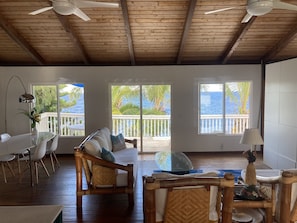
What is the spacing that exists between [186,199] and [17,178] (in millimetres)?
4117

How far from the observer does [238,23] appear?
17.2 feet

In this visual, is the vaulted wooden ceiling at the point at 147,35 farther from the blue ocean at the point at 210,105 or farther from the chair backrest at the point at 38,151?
the chair backrest at the point at 38,151

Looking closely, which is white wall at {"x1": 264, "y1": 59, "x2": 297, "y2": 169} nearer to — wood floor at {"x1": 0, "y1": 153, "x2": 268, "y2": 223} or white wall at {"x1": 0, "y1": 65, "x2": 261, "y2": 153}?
wood floor at {"x1": 0, "y1": 153, "x2": 268, "y2": 223}

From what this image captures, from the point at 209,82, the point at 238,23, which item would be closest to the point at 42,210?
the point at 238,23

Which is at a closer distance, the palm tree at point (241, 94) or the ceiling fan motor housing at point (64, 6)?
the ceiling fan motor housing at point (64, 6)

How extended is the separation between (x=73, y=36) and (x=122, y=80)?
1.95 meters

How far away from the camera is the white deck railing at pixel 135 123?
7188 millimetres

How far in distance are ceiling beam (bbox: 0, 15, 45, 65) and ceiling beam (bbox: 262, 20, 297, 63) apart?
5840 mm

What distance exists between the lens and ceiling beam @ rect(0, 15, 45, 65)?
5012 mm

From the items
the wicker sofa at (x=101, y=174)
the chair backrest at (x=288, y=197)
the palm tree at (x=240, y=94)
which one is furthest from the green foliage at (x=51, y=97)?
the chair backrest at (x=288, y=197)

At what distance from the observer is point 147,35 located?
5.73 m

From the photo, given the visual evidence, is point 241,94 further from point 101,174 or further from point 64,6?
point 64,6

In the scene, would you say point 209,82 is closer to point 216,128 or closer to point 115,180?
point 216,128

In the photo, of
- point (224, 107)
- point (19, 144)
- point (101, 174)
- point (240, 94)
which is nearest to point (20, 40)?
point (19, 144)
